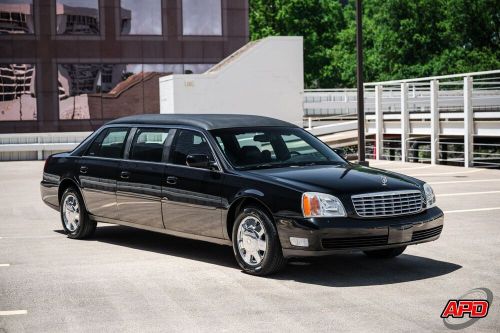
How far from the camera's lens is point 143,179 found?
10.4 meters

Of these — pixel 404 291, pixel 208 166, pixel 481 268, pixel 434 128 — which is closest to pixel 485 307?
pixel 404 291

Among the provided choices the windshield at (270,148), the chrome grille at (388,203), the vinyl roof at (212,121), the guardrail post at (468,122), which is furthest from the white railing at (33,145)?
the chrome grille at (388,203)

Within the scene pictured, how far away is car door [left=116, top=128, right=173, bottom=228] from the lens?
1027 cm

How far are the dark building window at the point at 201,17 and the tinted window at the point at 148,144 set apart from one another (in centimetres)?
4294

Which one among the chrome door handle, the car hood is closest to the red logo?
the car hood

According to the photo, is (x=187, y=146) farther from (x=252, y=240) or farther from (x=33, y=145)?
(x=33, y=145)

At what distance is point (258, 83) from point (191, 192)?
27.1 meters

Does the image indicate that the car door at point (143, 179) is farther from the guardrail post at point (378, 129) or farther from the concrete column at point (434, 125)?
the guardrail post at point (378, 129)

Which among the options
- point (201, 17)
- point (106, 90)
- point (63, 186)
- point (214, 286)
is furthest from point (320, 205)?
point (201, 17)

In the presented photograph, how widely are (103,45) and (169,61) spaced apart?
3.80 m

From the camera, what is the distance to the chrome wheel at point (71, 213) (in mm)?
A: 11820

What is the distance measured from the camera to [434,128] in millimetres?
26344

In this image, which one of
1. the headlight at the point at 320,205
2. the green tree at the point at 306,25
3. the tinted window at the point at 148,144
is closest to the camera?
the headlight at the point at 320,205

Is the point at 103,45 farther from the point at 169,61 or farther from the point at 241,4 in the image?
the point at 241,4
